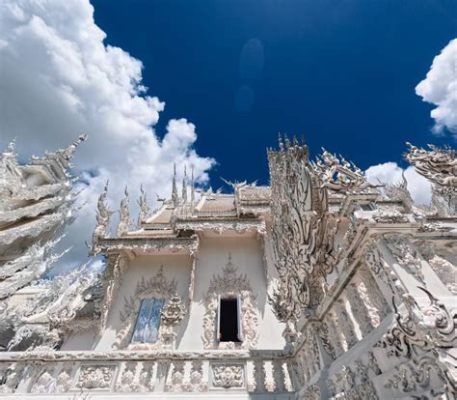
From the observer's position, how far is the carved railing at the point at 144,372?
15.4ft

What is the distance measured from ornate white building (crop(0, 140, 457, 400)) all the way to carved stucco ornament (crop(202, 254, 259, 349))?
0.04 m

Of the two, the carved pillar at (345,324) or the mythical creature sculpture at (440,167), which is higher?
the mythical creature sculpture at (440,167)

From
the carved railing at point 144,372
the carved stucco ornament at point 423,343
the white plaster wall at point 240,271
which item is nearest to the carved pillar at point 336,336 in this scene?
the carved stucco ornament at point 423,343

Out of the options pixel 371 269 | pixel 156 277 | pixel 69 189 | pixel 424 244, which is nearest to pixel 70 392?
pixel 156 277

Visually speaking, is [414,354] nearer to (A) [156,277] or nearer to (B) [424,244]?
(B) [424,244]

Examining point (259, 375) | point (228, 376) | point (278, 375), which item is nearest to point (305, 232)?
point (278, 375)

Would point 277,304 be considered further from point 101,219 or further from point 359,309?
point 101,219

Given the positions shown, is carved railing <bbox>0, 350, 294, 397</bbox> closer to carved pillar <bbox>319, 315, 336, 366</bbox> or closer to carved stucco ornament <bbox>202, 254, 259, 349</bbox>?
carved pillar <bbox>319, 315, 336, 366</bbox>

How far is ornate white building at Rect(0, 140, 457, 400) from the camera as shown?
2.04m

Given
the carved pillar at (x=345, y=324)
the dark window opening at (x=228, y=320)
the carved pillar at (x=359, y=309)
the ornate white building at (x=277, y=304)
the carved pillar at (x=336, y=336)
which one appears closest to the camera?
the ornate white building at (x=277, y=304)

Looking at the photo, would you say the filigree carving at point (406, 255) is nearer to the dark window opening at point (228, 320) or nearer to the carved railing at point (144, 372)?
the carved railing at point (144, 372)

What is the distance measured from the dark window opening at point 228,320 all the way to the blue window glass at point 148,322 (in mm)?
2072

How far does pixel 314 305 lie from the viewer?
3.56 meters

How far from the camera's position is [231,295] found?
8820 millimetres
